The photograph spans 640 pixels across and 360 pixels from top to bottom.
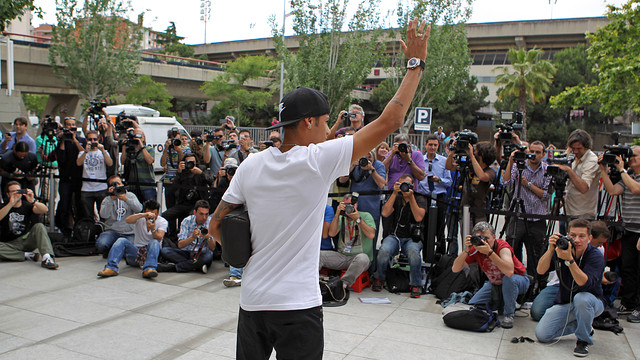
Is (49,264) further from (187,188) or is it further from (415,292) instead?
(415,292)

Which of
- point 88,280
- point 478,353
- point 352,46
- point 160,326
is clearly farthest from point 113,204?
point 352,46

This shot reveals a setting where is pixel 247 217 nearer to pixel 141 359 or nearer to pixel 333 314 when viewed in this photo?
pixel 141 359

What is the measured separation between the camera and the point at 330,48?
71.1 feet

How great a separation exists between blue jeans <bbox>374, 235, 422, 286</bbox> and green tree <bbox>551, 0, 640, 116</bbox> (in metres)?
9.71

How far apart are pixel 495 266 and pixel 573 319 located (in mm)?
906

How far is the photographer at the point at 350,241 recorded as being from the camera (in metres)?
6.50

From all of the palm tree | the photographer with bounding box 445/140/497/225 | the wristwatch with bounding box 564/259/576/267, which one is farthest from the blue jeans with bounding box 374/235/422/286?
the palm tree

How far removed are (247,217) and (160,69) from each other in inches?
1349

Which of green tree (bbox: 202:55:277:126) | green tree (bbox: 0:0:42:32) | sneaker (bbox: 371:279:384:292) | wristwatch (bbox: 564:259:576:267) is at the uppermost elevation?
green tree (bbox: 202:55:277:126)

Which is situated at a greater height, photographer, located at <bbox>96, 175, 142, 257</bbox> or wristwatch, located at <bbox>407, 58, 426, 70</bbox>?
wristwatch, located at <bbox>407, 58, 426, 70</bbox>

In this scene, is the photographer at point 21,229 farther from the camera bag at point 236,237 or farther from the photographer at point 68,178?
the camera bag at point 236,237

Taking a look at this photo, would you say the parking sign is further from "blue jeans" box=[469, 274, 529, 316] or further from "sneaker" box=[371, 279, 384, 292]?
"blue jeans" box=[469, 274, 529, 316]

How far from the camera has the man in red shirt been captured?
17.6 ft

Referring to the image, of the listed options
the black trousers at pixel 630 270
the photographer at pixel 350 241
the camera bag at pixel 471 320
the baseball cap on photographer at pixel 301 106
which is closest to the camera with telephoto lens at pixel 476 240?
the camera bag at pixel 471 320
